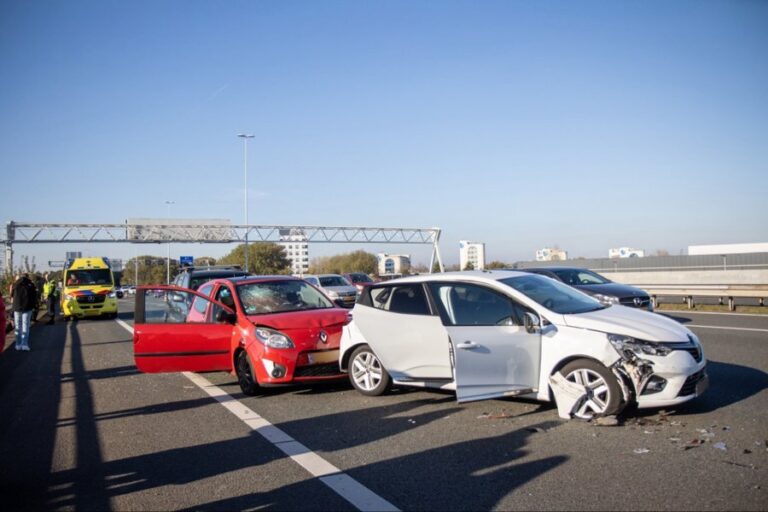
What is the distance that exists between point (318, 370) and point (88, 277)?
2170 centimetres

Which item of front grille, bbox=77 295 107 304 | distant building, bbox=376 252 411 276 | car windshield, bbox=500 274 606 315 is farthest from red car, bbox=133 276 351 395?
distant building, bbox=376 252 411 276

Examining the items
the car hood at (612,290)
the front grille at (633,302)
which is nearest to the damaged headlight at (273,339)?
the car hood at (612,290)

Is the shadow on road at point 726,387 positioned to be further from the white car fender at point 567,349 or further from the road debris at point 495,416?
the road debris at point 495,416

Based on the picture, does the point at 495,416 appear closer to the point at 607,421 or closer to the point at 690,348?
the point at 607,421

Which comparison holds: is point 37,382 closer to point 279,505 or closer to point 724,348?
point 279,505

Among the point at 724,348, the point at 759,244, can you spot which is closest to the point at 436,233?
the point at 759,244

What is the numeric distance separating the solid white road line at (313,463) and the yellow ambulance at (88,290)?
65.5 feet

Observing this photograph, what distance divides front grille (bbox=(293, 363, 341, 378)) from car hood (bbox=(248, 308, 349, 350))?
25cm

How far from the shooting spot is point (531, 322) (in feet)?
22.7

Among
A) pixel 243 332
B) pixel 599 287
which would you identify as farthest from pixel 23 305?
pixel 599 287

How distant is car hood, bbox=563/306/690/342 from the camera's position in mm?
6547

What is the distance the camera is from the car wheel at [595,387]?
6.39 meters

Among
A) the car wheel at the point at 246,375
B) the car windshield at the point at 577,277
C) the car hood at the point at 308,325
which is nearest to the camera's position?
the car hood at the point at 308,325

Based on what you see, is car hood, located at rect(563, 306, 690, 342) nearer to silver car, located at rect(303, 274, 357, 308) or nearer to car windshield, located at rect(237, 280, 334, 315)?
car windshield, located at rect(237, 280, 334, 315)
